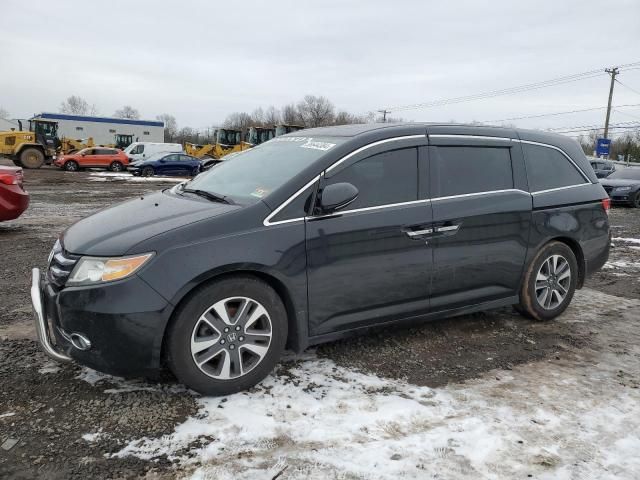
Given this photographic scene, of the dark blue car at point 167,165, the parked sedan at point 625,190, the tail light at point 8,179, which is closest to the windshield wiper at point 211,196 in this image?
the tail light at point 8,179

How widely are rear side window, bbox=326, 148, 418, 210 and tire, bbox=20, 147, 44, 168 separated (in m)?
34.1

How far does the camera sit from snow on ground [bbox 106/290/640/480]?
254 cm

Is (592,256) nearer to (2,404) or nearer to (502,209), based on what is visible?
(502,209)

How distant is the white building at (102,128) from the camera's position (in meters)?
53.1

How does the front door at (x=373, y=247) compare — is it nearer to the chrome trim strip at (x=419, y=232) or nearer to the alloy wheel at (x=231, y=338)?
the chrome trim strip at (x=419, y=232)

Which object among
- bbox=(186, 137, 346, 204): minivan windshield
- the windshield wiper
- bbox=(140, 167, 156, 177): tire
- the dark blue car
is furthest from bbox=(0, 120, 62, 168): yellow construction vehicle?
the windshield wiper

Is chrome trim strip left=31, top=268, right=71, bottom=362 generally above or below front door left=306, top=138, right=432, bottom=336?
below

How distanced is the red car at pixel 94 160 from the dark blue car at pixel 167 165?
3038mm

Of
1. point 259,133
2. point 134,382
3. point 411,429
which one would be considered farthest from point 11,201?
point 259,133

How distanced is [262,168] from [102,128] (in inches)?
2223

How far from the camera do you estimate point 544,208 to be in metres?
4.46

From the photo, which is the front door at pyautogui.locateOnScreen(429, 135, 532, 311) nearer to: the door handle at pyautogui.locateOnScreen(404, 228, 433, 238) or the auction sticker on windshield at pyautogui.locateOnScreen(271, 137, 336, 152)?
the door handle at pyautogui.locateOnScreen(404, 228, 433, 238)

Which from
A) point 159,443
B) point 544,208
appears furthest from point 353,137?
point 159,443

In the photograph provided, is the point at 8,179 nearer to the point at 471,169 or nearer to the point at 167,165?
the point at 471,169
